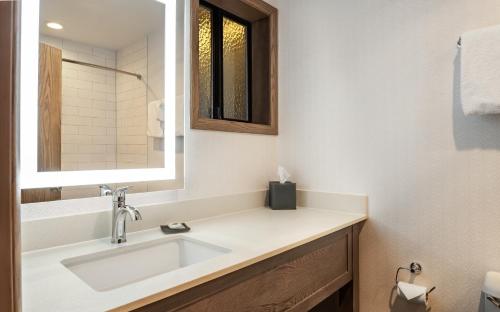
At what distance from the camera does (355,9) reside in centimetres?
152

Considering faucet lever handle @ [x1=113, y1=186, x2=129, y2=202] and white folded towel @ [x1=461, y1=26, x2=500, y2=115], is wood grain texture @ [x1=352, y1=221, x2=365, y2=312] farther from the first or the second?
faucet lever handle @ [x1=113, y1=186, x2=129, y2=202]

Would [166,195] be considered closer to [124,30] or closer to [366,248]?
[124,30]

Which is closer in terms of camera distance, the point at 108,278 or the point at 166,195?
the point at 108,278

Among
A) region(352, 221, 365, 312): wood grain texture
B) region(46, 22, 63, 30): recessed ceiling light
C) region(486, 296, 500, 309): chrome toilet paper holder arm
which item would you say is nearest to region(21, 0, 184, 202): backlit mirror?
region(46, 22, 63, 30): recessed ceiling light

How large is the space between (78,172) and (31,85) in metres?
0.32

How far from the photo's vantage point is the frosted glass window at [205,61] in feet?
5.34

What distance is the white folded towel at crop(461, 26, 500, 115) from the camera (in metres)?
1.09

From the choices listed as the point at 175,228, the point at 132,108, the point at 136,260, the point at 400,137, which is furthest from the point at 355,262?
the point at 132,108

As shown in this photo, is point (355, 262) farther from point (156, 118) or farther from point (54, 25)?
point (54, 25)

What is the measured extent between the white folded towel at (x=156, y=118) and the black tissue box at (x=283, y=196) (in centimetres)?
68

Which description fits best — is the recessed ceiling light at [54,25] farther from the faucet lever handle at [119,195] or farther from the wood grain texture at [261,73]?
the wood grain texture at [261,73]

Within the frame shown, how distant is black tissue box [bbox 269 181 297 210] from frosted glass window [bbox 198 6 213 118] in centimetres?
54

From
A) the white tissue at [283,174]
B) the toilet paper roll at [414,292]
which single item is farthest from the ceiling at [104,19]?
the toilet paper roll at [414,292]

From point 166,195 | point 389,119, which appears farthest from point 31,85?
point 389,119
